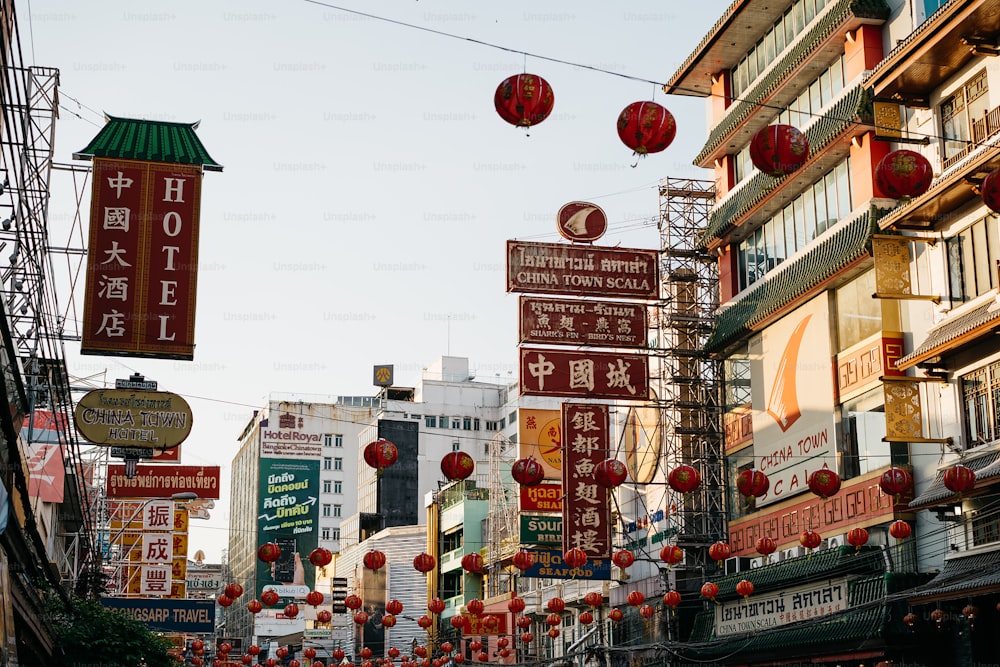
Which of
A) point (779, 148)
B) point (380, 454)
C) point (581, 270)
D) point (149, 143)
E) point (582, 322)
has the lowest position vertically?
point (380, 454)

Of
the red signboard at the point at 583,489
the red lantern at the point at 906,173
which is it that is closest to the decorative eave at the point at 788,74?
the red signboard at the point at 583,489

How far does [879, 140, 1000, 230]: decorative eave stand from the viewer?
72.4 feet

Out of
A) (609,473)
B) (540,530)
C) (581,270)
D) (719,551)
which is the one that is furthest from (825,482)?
(540,530)

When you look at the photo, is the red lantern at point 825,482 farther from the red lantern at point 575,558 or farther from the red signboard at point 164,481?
the red signboard at point 164,481

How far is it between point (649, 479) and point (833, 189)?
39.5ft

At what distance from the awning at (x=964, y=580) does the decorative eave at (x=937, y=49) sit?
9244 mm

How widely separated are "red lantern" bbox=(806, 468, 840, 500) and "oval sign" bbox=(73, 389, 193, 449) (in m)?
12.3

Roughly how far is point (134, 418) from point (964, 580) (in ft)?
48.7

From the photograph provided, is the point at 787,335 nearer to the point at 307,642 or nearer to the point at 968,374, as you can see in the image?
the point at 968,374

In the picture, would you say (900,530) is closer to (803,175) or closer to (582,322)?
(803,175)

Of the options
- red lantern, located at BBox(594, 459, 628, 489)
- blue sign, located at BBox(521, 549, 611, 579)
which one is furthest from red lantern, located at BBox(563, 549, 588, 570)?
red lantern, located at BBox(594, 459, 628, 489)

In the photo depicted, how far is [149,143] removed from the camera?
22156 mm

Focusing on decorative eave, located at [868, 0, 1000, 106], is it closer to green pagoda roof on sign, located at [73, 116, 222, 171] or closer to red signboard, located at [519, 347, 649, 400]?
red signboard, located at [519, 347, 649, 400]

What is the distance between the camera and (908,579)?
80.5ft
